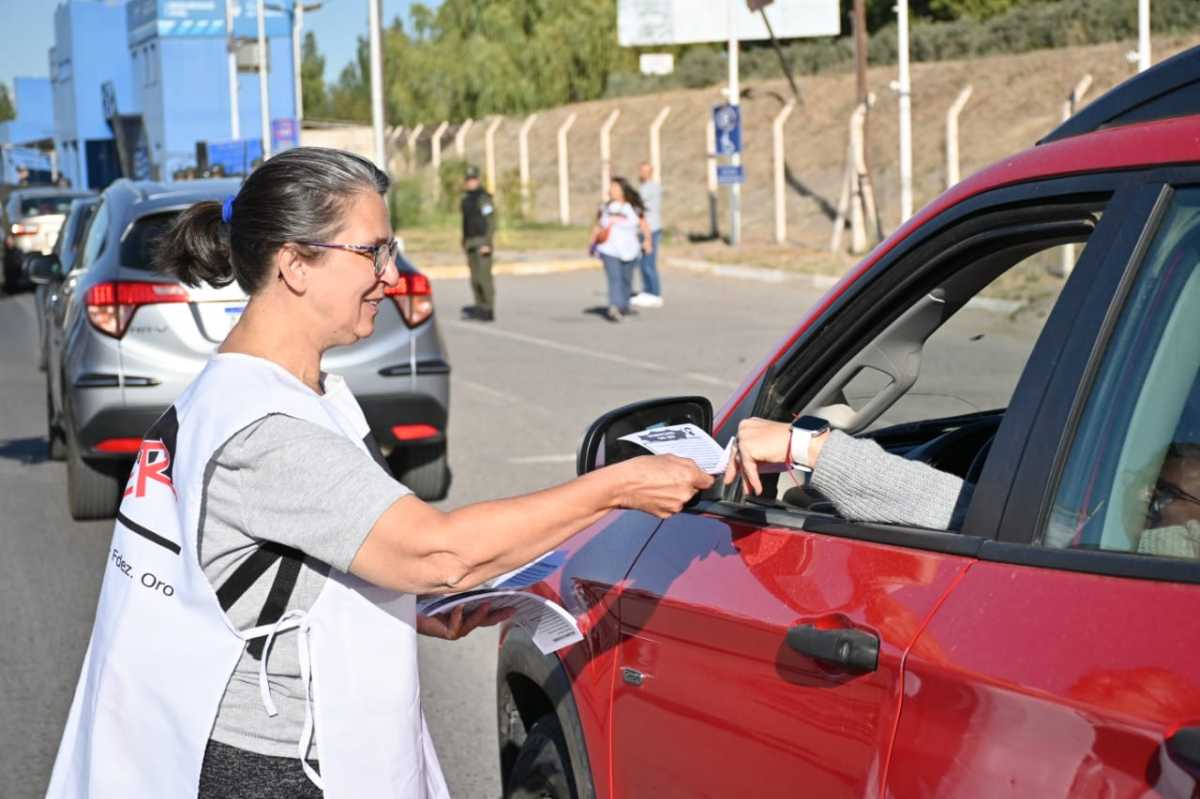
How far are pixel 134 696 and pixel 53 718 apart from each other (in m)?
3.79

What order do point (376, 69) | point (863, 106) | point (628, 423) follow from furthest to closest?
1. point (376, 69)
2. point (863, 106)
3. point (628, 423)

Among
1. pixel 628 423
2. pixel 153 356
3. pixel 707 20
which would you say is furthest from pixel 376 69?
pixel 628 423

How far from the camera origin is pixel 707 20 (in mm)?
49000

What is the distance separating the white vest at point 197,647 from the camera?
8.59 ft

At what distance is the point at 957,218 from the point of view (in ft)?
9.45

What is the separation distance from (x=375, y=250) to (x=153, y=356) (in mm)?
6588

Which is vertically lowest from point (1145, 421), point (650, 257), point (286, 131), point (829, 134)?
point (650, 257)

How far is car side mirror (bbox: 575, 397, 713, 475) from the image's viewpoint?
323 centimetres

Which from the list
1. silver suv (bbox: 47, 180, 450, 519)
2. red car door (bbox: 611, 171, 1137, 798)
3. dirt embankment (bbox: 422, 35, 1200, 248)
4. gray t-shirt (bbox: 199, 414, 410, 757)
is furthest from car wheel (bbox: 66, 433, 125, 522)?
dirt embankment (bbox: 422, 35, 1200, 248)

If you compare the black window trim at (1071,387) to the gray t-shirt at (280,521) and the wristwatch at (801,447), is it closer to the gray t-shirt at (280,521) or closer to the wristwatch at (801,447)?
the wristwatch at (801,447)

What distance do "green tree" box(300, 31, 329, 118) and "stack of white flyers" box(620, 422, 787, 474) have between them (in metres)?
130

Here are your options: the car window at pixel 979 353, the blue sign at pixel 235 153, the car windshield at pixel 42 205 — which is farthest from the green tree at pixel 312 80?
the car window at pixel 979 353

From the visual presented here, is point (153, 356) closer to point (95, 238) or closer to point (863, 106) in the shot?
point (95, 238)

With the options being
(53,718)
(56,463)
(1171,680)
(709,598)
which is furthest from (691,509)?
(56,463)
